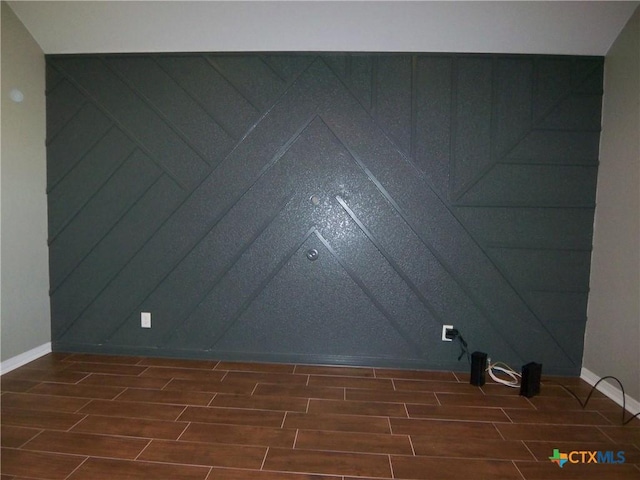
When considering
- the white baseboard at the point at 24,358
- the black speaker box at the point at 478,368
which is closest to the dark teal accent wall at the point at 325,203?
the black speaker box at the point at 478,368

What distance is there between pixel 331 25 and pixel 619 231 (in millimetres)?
2306

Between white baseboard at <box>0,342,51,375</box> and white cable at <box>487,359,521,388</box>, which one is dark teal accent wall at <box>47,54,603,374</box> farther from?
white baseboard at <box>0,342,51,375</box>

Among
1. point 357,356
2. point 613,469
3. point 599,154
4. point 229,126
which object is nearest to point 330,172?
point 229,126

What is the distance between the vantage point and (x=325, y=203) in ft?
8.52

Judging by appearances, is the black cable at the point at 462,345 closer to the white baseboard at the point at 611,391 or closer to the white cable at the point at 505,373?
the white cable at the point at 505,373

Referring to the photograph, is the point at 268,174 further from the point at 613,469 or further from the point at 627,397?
the point at 627,397

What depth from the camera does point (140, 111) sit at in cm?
265

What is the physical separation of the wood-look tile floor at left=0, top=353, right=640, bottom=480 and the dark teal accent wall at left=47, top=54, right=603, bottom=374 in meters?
0.31

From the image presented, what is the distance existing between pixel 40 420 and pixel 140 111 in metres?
2.09

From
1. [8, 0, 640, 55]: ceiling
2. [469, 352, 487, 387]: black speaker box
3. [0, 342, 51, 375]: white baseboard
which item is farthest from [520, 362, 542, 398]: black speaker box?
[0, 342, 51, 375]: white baseboard

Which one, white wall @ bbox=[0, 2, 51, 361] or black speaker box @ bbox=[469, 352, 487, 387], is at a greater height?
white wall @ bbox=[0, 2, 51, 361]

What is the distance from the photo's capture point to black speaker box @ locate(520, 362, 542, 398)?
2.21m

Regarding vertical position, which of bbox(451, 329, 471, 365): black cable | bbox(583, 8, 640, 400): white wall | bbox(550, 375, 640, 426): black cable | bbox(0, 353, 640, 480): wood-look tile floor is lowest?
bbox(0, 353, 640, 480): wood-look tile floor

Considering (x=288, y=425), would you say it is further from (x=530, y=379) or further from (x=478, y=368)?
(x=530, y=379)
